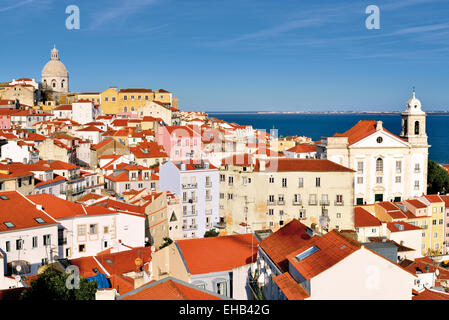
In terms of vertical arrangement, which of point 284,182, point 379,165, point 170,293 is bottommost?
point 284,182

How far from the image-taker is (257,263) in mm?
13195

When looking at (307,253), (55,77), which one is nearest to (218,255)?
(307,253)

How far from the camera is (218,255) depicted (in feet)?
48.2

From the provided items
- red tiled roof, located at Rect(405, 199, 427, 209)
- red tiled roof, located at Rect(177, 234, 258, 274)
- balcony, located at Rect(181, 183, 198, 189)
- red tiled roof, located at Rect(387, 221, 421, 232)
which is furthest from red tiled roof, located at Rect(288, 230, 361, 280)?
red tiled roof, located at Rect(405, 199, 427, 209)

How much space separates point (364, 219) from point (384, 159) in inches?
412

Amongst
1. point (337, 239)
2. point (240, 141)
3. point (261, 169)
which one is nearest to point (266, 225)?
point (261, 169)

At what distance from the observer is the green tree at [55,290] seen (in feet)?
33.7

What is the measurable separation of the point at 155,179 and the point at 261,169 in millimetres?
10387

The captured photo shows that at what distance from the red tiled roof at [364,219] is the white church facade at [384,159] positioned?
7.55 meters

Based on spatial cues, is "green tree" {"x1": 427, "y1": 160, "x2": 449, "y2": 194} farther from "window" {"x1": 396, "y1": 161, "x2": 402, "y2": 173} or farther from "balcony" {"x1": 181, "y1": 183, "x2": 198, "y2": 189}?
"balcony" {"x1": 181, "y1": 183, "x2": 198, "y2": 189}

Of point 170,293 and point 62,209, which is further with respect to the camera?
point 62,209

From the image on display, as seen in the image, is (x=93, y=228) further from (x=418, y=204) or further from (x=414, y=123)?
(x=414, y=123)

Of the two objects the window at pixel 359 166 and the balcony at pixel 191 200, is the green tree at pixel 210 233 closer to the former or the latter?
the balcony at pixel 191 200
